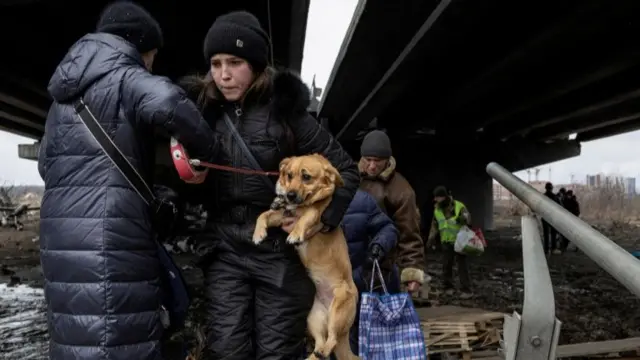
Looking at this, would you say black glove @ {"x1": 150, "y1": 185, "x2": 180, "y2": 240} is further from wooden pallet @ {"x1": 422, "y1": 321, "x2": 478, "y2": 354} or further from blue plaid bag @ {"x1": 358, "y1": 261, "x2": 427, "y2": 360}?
wooden pallet @ {"x1": 422, "y1": 321, "x2": 478, "y2": 354}

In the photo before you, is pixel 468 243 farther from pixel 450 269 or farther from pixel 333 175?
pixel 333 175

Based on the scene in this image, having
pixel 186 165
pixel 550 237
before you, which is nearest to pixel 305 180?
pixel 186 165

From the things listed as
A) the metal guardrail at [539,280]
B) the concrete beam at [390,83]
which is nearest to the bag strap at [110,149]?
the metal guardrail at [539,280]

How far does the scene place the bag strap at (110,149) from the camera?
8.22 ft

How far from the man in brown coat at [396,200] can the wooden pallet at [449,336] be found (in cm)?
106

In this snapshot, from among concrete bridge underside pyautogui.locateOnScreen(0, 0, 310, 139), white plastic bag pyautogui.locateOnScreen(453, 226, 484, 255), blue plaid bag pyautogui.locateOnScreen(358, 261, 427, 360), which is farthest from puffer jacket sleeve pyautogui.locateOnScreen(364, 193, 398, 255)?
white plastic bag pyautogui.locateOnScreen(453, 226, 484, 255)

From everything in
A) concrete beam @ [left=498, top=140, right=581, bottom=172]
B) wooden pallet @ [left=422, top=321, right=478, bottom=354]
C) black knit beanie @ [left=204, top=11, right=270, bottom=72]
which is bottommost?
wooden pallet @ [left=422, top=321, right=478, bottom=354]

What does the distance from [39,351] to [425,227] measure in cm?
1448

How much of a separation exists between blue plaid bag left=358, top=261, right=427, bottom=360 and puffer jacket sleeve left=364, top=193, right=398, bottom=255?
507mm

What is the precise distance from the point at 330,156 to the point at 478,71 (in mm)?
9884

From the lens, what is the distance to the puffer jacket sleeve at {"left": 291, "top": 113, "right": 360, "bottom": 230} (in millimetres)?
2908

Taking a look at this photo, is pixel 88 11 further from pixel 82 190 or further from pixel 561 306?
pixel 561 306

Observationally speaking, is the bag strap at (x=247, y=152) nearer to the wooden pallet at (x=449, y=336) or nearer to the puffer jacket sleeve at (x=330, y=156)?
the puffer jacket sleeve at (x=330, y=156)

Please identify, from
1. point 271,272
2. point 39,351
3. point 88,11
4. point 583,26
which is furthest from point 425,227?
point 271,272
